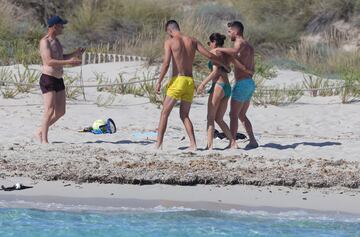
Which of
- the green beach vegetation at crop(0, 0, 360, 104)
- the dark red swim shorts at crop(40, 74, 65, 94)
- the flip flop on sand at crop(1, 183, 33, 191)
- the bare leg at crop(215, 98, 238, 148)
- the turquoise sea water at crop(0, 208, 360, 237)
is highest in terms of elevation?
the green beach vegetation at crop(0, 0, 360, 104)

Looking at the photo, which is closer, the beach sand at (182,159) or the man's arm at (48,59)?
the beach sand at (182,159)

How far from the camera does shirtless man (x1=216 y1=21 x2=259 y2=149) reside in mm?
10945

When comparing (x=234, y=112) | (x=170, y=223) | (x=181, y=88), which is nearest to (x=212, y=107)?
(x=234, y=112)

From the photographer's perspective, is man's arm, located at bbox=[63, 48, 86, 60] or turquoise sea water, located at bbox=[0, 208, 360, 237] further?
man's arm, located at bbox=[63, 48, 86, 60]

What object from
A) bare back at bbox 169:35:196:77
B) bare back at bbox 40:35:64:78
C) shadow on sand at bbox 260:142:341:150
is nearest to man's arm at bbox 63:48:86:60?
bare back at bbox 40:35:64:78

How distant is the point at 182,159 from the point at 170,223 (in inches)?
78.0

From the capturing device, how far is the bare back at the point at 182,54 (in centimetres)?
1085

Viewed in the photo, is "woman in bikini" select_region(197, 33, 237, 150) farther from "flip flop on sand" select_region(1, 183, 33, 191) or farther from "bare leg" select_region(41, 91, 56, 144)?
"flip flop on sand" select_region(1, 183, 33, 191)

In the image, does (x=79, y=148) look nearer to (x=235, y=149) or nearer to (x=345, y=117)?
(x=235, y=149)

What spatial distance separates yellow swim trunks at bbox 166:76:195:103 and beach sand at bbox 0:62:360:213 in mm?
614

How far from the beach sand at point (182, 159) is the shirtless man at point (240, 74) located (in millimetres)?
434

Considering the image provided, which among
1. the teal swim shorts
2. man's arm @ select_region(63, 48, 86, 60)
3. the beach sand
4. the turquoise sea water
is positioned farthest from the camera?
man's arm @ select_region(63, 48, 86, 60)

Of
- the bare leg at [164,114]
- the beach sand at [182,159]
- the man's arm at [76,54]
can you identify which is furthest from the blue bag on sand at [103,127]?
the bare leg at [164,114]

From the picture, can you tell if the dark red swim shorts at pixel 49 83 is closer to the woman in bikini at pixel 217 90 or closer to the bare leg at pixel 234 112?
the woman in bikini at pixel 217 90
